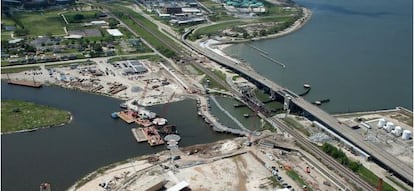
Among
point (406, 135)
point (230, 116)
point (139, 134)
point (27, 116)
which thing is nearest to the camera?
point (406, 135)

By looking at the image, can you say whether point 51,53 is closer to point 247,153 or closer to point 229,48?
point 229,48

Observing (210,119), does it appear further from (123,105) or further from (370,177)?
(370,177)

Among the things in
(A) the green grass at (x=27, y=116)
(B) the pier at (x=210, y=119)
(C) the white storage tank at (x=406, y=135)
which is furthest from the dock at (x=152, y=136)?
(C) the white storage tank at (x=406, y=135)

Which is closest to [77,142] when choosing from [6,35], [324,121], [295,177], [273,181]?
[273,181]

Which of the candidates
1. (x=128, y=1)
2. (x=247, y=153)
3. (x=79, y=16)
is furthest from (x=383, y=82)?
(x=128, y=1)

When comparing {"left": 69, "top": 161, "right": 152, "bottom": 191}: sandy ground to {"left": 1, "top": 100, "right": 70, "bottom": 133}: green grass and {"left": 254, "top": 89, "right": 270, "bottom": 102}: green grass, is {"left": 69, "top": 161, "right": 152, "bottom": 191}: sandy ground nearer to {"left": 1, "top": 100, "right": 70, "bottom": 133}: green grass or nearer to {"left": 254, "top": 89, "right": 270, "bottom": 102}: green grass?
{"left": 1, "top": 100, "right": 70, "bottom": 133}: green grass

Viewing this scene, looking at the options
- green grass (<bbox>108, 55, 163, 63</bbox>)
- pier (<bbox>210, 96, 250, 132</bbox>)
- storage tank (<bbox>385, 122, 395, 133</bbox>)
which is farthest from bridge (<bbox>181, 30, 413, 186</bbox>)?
green grass (<bbox>108, 55, 163, 63</bbox>)
